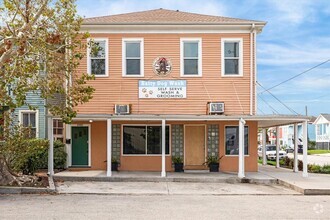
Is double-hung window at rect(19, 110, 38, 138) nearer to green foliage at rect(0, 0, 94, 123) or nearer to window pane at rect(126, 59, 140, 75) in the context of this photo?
window pane at rect(126, 59, 140, 75)

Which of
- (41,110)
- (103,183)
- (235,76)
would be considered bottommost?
(103,183)

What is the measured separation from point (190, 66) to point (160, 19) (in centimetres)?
253

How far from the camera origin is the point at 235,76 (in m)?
18.1

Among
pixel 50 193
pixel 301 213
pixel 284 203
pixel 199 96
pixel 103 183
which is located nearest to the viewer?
pixel 301 213

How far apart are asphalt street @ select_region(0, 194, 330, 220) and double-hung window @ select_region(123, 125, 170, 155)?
6335 millimetres

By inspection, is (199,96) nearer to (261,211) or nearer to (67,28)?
(67,28)

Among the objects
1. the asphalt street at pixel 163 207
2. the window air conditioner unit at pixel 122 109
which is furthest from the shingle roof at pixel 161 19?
the asphalt street at pixel 163 207

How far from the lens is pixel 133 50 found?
18359 mm

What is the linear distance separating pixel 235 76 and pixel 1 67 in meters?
9.67

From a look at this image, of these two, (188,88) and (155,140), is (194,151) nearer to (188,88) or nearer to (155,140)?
(155,140)

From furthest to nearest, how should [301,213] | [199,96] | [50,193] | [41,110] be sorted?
[41,110] → [199,96] → [50,193] → [301,213]

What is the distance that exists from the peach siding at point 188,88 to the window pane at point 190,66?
0.30 meters

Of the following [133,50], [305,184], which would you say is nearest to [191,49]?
[133,50]

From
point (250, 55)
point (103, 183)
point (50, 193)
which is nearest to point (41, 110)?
point (103, 183)
